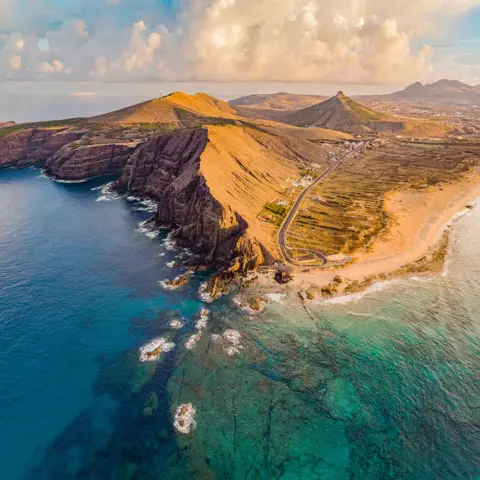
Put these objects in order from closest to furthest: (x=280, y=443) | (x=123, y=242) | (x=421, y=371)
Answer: (x=280, y=443) → (x=421, y=371) → (x=123, y=242)

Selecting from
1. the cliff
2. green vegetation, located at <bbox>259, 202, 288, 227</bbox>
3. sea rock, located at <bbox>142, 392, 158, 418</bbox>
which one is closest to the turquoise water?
sea rock, located at <bbox>142, 392, 158, 418</bbox>

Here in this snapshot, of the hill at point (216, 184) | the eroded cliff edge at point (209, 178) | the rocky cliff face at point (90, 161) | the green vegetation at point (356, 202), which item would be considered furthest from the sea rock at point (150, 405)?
the rocky cliff face at point (90, 161)

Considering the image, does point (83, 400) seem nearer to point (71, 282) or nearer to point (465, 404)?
point (71, 282)

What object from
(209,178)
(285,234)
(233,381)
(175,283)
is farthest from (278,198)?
(233,381)

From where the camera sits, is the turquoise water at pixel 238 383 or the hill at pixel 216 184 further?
the hill at pixel 216 184

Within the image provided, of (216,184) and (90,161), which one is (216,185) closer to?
(216,184)

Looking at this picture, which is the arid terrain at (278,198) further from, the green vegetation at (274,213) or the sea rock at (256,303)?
the sea rock at (256,303)

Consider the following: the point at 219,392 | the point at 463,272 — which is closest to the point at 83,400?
the point at 219,392
